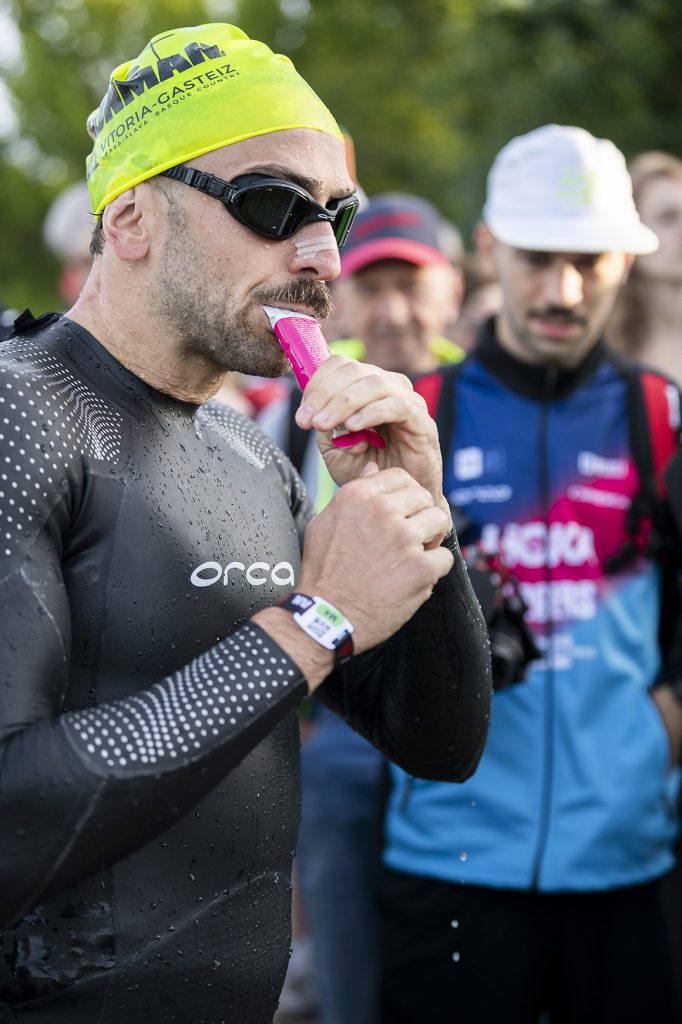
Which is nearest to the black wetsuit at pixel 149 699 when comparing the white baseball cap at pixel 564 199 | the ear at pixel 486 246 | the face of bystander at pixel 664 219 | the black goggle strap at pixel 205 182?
the black goggle strap at pixel 205 182

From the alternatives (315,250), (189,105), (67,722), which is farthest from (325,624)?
(189,105)

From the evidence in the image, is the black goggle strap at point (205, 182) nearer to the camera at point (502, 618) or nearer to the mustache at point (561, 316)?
the camera at point (502, 618)

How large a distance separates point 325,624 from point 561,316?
2.02 meters

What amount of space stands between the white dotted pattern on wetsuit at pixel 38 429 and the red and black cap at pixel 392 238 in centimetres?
280

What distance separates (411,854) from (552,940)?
423 millimetres

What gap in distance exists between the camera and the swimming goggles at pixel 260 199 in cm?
215

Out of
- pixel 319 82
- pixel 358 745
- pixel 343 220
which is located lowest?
pixel 319 82

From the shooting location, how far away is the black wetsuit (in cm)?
176

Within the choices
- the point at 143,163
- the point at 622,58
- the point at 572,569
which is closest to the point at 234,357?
the point at 143,163

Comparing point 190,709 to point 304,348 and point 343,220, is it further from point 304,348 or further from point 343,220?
point 343,220

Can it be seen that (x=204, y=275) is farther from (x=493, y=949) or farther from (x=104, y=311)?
(x=493, y=949)

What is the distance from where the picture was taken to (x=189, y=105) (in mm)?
2215

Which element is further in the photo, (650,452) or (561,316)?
(561,316)

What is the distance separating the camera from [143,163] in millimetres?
2209
